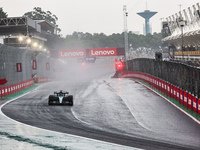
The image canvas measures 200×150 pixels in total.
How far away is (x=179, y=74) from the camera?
22250mm

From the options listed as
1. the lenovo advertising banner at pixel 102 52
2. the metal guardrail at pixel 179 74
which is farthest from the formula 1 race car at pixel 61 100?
the lenovo advertising banner at pixel 102 52

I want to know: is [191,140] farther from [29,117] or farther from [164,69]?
[164,69]

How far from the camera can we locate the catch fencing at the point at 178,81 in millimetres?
18125

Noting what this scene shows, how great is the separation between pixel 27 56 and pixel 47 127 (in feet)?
99.9

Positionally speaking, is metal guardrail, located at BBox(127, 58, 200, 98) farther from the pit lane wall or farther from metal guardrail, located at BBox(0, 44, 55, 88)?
metal guardrail, located at BBox(0, 44, 55, 88)

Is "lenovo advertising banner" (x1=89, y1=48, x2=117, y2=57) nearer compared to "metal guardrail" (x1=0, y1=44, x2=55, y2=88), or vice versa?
"metal guardrail" (x1=0, y1=44, x2=55, y2=88)

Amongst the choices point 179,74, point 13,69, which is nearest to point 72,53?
point 13,69

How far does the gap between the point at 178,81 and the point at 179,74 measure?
1.65ft

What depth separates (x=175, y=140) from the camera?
1199 centimetres

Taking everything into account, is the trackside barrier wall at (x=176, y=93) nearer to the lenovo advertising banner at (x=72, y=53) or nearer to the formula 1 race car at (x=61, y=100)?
the formula 1 race car at (x=61, y=100)

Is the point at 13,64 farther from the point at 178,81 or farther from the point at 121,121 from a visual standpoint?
the point at 121,121

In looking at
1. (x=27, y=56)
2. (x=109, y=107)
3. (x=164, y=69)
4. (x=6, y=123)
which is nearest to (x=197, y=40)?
(x=27, y=56)

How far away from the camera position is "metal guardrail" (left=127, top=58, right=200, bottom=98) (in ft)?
59.3

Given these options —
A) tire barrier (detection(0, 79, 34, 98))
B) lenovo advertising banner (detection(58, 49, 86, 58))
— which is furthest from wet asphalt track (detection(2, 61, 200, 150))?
lenovo advertising banner (detection(58, 49, 86, 58))
